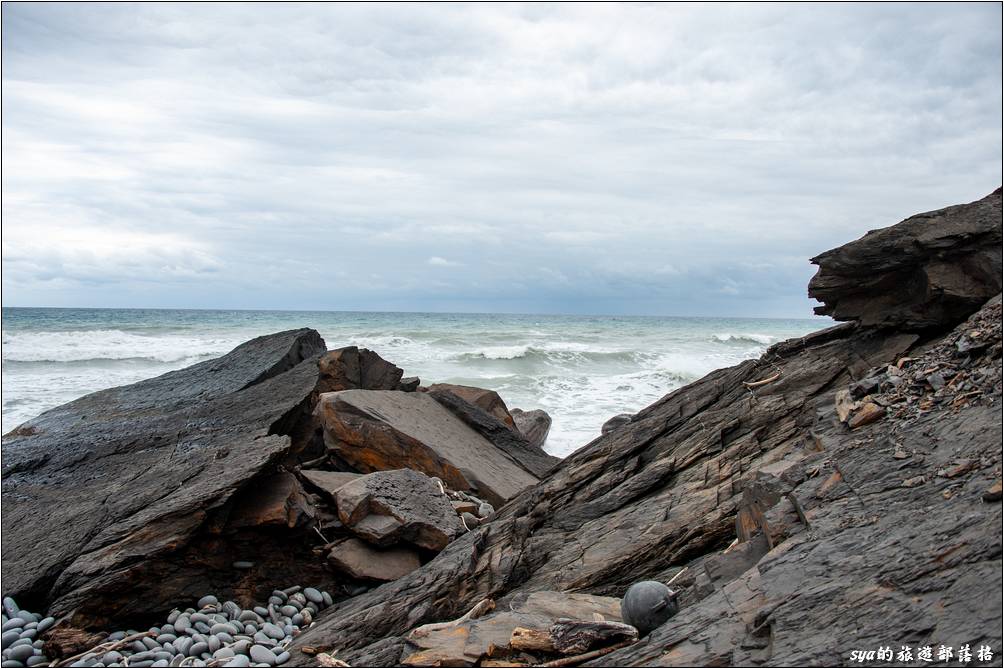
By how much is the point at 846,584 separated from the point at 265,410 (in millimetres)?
6560

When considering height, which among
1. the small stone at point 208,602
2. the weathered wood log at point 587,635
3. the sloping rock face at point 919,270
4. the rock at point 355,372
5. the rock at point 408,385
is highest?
the sloping rock face at point 919,270

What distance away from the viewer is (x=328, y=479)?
7312mm

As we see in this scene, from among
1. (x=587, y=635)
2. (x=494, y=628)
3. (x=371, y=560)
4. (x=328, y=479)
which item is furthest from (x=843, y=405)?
(x=328, y=479)

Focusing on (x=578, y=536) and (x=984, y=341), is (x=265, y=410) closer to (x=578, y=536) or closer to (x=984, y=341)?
(x=578, y=536)

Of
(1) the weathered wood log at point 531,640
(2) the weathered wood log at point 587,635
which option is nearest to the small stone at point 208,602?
(1) the weathered wood log at point 531,640

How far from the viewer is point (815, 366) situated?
6230mm

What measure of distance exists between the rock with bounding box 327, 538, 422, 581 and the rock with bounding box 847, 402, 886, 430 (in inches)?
147

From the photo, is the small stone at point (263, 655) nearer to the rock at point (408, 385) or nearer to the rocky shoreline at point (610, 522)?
the rocky shoreline at point (610, 522)

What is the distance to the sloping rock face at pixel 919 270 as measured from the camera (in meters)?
5.85

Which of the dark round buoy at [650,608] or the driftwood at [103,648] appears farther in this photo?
the driftwood at [103,648]

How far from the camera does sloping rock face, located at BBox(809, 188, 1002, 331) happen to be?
585cm

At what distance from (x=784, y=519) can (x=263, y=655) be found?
3.56 meters

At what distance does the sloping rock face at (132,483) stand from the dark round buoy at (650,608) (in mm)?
3675

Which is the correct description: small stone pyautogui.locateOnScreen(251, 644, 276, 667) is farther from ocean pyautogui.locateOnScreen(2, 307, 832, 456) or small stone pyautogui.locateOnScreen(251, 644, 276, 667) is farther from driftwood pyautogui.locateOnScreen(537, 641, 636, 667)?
ocean pyautogui.locateOnScreen(2, 307, 832, 456)
